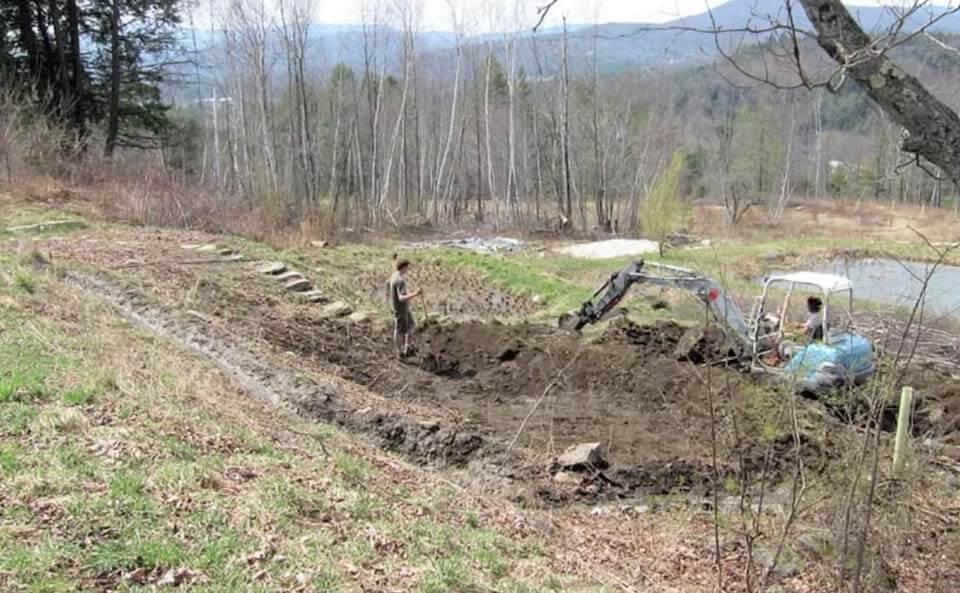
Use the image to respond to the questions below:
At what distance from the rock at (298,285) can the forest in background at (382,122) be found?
6585 millimetres

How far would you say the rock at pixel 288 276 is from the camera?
1529 cm

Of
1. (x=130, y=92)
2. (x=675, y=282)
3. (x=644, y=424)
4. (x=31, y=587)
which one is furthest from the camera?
(x=130, y=92)

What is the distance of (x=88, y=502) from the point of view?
15.2 ft

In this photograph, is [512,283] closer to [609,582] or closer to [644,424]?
[644,424]

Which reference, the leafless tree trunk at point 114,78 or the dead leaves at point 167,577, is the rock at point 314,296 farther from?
the leafless tree trunk at point 114,78

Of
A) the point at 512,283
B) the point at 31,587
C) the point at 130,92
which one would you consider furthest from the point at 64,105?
the point at 31,587

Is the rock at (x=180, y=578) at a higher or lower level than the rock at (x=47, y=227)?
lower

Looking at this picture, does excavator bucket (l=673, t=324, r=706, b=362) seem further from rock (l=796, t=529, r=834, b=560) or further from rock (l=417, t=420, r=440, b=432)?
rock (l=796, t=529, r=834, b=560)

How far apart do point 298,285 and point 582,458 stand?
8533 millimetres

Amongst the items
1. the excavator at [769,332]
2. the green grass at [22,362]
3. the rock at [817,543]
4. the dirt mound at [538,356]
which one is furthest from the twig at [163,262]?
the rock at [817,543]

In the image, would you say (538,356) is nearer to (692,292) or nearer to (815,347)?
(692,292)

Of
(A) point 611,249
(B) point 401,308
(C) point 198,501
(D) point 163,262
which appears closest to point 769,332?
(B) point 401,308

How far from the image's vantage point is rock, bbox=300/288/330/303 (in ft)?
48.3

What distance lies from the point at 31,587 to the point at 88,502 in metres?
0.91
